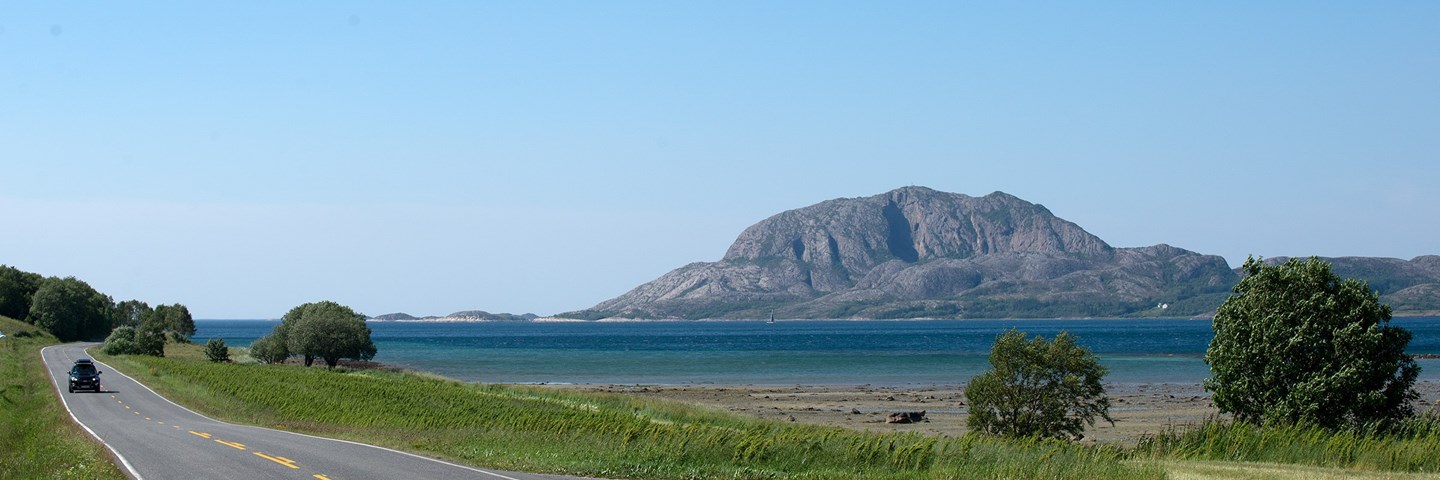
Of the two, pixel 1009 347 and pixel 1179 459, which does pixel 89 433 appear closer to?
pixel 1009 347

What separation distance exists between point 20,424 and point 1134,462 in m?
34.6

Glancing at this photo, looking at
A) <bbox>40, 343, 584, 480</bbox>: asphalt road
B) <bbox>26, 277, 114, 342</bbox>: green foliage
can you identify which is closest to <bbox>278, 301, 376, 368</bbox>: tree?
<bbox>40, 343, 584, 480</bbox>: asphalt road

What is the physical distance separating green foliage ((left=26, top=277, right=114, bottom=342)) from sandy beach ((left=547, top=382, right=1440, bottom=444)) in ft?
337

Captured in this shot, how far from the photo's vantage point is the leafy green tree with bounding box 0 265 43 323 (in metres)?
165

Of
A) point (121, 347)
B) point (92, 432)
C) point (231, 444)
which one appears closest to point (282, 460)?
point (231, 444)

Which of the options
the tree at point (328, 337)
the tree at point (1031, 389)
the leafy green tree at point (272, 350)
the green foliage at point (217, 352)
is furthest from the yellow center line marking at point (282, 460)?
the green foliage at point (217, 352)

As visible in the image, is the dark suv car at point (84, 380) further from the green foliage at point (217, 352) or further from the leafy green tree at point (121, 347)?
the leafy green tree at point (121, 347)

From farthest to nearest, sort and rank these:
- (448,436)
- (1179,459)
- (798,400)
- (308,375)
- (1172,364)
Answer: (1172,364) → (798,400) → (308,375) → (448,436) → (1179,459)

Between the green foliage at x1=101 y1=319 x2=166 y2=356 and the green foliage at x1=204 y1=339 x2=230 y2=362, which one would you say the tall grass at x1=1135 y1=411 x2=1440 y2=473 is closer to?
the green foliage at x1=204 y1=339 x2=230 y2=362

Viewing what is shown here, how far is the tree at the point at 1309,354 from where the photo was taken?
32062 millimetres

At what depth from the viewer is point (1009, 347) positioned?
38531mm

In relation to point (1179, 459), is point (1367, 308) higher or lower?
higher

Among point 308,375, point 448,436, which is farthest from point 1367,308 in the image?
point 308,375

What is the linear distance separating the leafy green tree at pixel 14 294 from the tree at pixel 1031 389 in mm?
162567
